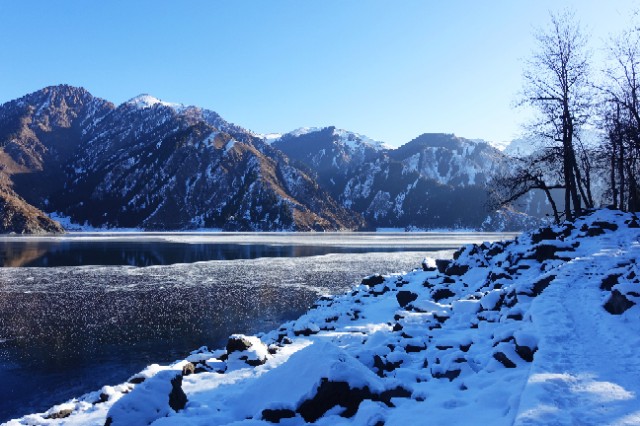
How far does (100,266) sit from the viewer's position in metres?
62.3

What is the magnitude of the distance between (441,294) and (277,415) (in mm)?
18124

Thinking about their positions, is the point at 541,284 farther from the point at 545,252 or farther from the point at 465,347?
the point at 545,252

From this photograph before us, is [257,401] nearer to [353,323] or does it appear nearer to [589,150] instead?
[353,323]

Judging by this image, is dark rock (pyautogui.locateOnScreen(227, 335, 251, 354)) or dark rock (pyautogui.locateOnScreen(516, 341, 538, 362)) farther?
dark rock (pyautogui.locateOnScreen(227, 335, 251, 354))

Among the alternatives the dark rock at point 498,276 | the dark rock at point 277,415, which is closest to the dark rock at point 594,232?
the dark rock at point 498,276

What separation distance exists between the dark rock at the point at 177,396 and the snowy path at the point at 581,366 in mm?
8743

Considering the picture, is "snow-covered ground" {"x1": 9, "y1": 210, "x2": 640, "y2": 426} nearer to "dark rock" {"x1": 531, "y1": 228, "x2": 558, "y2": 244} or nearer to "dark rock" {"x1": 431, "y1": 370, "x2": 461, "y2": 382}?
"dark rock" {"x1": 431, "y1": 370, "x2": 461, "y2": 382}

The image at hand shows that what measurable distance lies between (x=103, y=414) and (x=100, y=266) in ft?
183

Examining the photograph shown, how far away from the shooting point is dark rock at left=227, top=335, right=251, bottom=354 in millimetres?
16797

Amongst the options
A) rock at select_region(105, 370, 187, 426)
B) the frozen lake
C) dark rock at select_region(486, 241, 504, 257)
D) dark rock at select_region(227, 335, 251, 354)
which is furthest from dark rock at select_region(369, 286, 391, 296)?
rock at select_region(105, 370, 187, 426)

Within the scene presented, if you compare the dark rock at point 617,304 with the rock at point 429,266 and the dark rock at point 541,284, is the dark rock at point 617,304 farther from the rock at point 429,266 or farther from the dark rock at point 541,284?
the rock at point 429,266

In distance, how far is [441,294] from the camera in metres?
26.0

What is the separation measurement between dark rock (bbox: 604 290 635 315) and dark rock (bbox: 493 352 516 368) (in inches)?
145

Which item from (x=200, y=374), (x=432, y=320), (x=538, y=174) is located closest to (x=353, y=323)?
(x=432, y=320)
